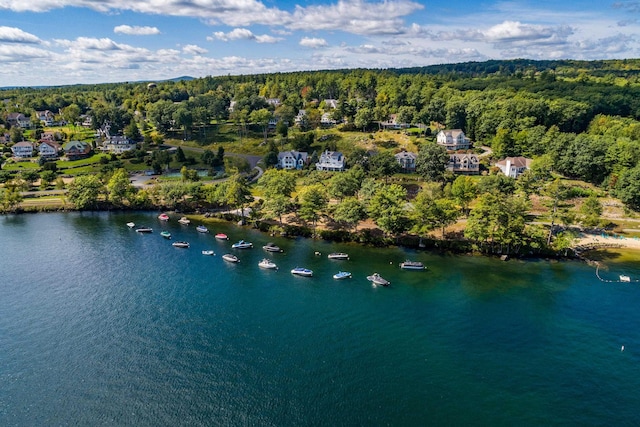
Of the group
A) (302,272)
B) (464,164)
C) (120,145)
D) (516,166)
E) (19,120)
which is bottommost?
(302,272)

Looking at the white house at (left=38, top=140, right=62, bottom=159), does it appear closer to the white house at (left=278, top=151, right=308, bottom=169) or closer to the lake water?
the white house at (left=278, top=151, right=308, bottom=169)

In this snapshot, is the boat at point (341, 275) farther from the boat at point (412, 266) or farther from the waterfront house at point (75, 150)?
the waterfront house at point (75, 150)

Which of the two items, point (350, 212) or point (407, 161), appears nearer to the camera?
point (350, 212)

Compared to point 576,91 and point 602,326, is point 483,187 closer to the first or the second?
point 602,326

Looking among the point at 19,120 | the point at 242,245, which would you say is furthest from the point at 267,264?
the point at 19,120

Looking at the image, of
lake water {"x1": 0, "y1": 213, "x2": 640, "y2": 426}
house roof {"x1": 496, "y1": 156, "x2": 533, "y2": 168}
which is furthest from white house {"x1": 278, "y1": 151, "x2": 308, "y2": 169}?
house roof {"x1": 496, "y1": 156, "x2": 533, "y2": 168}

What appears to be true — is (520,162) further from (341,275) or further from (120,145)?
(120,145)
